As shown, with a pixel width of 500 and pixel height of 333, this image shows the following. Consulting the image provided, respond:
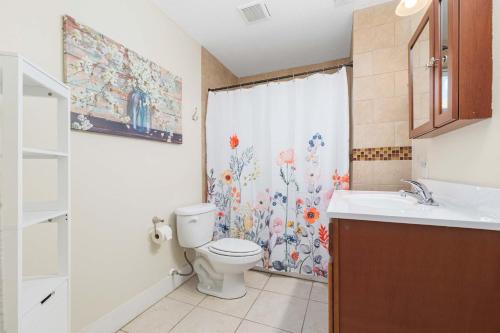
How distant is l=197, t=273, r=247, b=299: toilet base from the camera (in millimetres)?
1841

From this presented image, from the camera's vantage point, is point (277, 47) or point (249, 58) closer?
point (277, 47)

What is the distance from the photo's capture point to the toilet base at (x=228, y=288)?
1.84 metres

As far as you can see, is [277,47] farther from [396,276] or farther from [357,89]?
[396,276]

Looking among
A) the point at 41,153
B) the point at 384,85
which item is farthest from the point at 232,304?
the point at 384,85

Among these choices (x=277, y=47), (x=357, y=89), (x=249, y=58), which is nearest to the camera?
(x=357, y=89)

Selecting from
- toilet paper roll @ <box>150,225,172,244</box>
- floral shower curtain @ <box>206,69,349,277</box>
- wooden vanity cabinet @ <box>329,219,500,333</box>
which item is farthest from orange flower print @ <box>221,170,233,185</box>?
wooden vanity cabinet @ <box>329,219,500,333</box>

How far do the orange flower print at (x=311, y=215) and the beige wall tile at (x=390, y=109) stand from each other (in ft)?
2.88

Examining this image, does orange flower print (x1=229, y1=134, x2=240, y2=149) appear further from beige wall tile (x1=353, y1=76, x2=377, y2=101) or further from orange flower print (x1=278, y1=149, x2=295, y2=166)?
beige wall tile (x1=353, y1=76, x2=377, y2=101)

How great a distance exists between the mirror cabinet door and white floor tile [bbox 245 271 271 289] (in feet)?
5.37

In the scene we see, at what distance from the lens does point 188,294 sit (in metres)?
1.89

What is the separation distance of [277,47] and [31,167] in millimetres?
2235

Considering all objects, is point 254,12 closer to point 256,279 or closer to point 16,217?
point 16,217

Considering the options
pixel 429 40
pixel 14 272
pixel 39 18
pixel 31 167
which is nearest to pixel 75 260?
pixel 31 167

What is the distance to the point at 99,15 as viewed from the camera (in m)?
1.40
